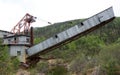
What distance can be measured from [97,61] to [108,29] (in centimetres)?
6055

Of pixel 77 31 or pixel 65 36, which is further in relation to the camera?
pixel 65 36

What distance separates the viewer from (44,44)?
2877 cm

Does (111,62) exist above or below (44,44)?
below

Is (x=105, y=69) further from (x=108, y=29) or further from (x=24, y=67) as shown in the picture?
(x=108, y=29)

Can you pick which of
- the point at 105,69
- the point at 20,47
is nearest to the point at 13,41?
the point at 20,47

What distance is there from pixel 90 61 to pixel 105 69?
18.2 feet

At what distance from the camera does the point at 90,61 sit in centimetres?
3456

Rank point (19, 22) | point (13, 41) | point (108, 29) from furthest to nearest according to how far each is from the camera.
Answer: point (108, 29) < point (19, 22) < point (13, 41)

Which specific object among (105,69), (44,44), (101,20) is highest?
(101,20)

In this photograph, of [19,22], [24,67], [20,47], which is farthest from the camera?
[19,22]

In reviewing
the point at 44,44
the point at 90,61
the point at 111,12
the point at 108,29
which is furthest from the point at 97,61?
the point at 108,29

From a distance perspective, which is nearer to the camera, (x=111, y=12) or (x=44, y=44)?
(x=111, y=12)

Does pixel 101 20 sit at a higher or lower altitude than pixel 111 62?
higher

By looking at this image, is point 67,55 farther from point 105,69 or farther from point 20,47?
point 105,69
